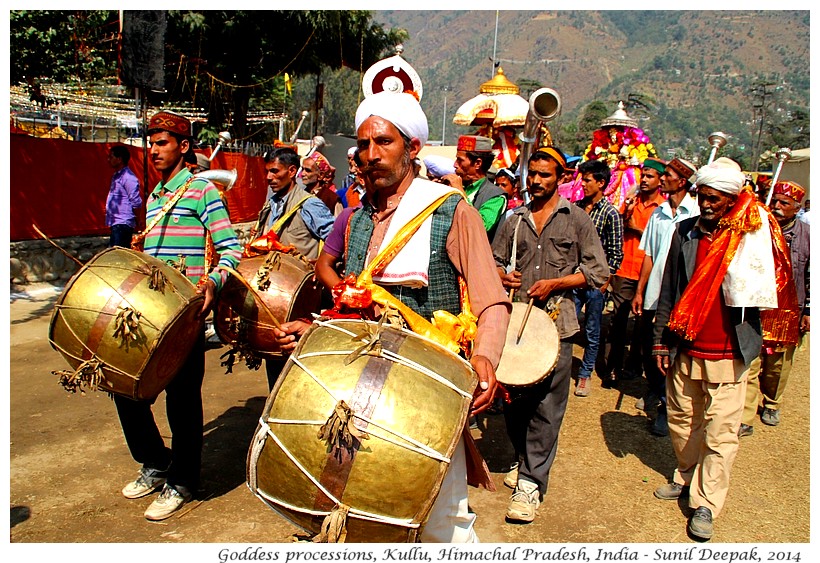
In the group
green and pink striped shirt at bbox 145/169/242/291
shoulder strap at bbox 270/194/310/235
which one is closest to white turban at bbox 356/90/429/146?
green and pink striped shirt at bbox 145/169/242/291

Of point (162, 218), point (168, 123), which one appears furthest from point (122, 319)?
point (168, 123)

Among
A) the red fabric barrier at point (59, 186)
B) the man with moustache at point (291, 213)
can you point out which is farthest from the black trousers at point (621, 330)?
the red fabric barrier at point (59, 186)

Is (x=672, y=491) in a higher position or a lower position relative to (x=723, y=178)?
lower

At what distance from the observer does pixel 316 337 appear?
7.23ft

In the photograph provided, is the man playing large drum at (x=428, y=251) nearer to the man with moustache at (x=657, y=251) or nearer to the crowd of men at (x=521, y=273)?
the crowd of men at (x=521, y=273)

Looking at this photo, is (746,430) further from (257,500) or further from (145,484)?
(145,484)

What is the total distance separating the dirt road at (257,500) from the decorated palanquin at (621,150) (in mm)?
3840

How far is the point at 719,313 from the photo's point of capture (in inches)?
154

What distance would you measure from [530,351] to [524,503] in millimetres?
921

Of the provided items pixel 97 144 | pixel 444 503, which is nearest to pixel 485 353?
pixel 444 503

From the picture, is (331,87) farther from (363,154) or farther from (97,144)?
(363,154)

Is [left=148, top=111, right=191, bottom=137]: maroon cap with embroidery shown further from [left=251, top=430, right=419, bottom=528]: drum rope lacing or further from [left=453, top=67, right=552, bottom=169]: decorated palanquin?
[left=453, top=67, right=552, bottom=169]: decorated palanquin

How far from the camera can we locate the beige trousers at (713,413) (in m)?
3.89

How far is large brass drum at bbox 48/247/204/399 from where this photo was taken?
312cm
